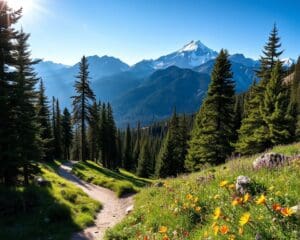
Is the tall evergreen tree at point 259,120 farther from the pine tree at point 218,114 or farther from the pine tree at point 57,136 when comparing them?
the pine tree at point 57,136

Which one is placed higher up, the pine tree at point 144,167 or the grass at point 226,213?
the grass at point 226,213

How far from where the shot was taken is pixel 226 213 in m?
5.42

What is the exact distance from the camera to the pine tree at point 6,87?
18062 mm

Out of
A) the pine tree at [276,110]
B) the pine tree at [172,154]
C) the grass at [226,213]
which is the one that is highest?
the pine tree at [276,110]

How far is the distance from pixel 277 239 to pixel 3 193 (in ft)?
44.1

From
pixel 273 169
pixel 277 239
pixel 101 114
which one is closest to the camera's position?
pixel 277 239

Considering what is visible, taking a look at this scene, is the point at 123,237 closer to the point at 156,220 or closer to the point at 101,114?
the point at 156,220

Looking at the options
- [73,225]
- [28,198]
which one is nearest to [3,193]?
[28,198]

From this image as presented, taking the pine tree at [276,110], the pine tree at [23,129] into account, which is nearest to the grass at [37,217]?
the pine tree at [23,129]

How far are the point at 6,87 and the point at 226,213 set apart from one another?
60.1ft

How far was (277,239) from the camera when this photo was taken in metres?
3.99

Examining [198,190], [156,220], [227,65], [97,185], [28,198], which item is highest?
[227,65]

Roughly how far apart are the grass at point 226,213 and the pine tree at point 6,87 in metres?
11.2

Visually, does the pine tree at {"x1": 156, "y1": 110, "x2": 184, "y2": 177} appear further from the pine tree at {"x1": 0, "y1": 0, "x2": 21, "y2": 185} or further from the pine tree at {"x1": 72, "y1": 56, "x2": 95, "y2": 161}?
the pine tree at {"x1": 0, "y1": 0, "x2": 21, "y2": 185}
